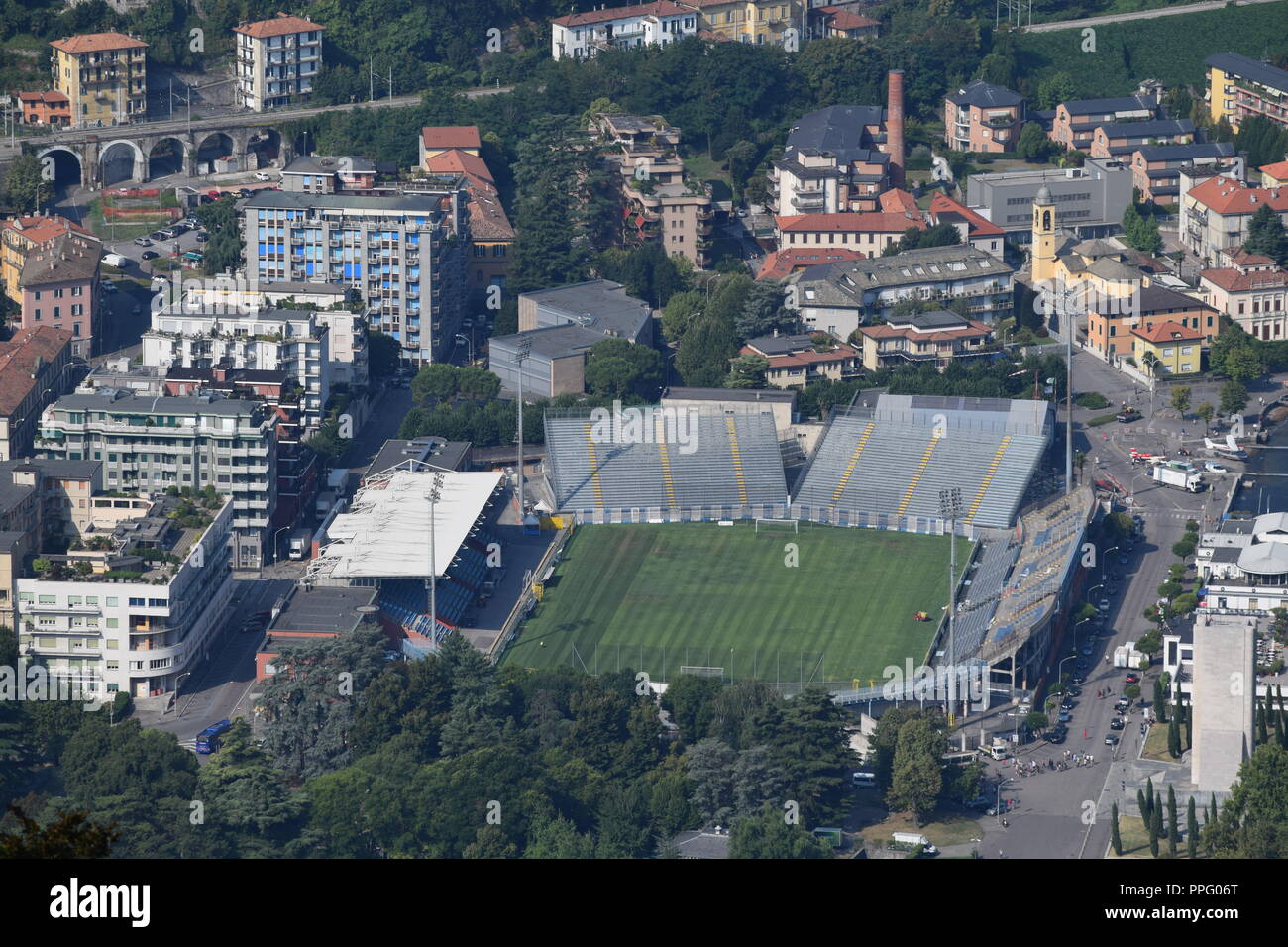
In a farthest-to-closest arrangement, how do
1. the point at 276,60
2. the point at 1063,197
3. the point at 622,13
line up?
the point at 622,13
the point at 276,60
the point at 1063,197

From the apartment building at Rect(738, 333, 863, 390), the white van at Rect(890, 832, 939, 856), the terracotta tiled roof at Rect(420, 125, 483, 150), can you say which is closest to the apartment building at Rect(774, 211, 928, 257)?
the apartment building at Rect(738, 333, 863, 390)

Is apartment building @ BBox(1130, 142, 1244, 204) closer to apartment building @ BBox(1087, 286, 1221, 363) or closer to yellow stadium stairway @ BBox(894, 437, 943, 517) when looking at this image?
apartment building @ BBox(1087, 286, 1221, 363)

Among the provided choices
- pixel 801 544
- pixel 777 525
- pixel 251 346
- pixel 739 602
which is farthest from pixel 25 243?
pixel 739 602

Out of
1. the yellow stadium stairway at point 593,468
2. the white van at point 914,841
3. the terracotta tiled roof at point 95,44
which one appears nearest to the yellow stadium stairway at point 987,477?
the yellow stadium stairway at point 593,468

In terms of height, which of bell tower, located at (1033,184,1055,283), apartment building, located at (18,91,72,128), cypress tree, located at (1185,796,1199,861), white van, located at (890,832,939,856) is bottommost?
white van, located at (890,832,939,856)

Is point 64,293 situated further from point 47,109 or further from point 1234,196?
point 1234,196
